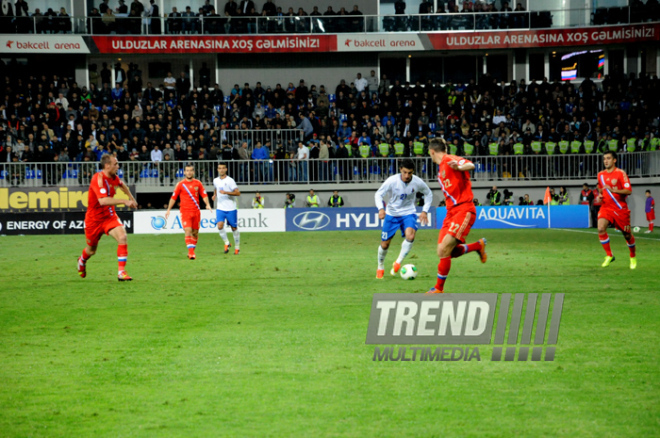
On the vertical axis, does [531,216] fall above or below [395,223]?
below

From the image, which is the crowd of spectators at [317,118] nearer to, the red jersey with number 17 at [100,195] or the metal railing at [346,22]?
the metal railing at [346,22]

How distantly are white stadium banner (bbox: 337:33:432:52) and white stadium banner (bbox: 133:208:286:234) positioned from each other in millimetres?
14084

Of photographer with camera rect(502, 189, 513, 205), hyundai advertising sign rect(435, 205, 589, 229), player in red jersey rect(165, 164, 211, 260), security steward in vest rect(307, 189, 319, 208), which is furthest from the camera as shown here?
security steward in vest rect(307, 189, 319, 208)

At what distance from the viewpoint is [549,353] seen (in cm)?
708

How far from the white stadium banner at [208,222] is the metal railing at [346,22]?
47.1ft

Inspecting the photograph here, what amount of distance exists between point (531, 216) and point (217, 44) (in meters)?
20.4

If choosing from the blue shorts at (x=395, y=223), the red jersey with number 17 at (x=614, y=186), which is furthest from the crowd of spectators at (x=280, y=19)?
the blue shorts at (x=395, y=223)

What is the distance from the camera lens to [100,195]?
12969 mm

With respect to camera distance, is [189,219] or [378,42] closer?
[189,219]

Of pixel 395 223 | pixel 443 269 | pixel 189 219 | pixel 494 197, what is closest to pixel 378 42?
pixel 494 197

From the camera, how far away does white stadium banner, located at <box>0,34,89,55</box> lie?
38844 millimetres

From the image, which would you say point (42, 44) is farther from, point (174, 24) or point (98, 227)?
point (98, 227)

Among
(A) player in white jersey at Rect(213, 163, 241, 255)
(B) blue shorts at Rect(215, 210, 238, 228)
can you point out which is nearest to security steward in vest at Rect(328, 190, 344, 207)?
(A) player in white jersey at Rect(213, 163, 241, 255)

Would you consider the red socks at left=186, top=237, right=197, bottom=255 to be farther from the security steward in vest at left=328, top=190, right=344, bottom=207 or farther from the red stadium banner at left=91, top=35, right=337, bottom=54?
the red stadium banner at left=91, top=35, right=337, bottom=54
